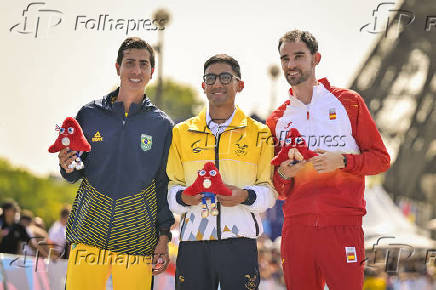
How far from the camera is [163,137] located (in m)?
4.23

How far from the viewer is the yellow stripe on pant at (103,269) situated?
383 centimetres

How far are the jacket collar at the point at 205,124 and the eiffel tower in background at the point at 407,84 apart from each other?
17016 millimetres

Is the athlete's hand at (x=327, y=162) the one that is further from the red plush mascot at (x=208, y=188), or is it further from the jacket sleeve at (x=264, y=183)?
the red plush mascot at (x=208, y=188)

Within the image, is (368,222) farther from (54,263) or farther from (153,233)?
(153,233)

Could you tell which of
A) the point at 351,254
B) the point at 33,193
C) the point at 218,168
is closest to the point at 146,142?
the point at 218,168

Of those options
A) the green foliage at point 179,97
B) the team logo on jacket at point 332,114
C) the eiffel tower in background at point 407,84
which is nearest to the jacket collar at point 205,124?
the team logo on jacket at point 332,114

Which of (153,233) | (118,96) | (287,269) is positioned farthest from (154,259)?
(118,96)

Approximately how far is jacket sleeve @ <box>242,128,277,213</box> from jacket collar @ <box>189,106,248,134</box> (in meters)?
0.17

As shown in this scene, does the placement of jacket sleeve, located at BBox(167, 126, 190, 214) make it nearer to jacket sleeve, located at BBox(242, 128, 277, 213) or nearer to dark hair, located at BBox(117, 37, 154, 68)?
jacket sleeve, located at BBox(242, 128, 277, 213)

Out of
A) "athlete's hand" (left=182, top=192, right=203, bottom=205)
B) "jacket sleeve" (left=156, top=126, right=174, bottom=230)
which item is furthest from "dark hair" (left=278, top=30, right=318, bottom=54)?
"athlete's hand" (left=182, top=192, right=203, bottom=205)

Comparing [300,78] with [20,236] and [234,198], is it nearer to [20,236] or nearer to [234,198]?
[234,198]

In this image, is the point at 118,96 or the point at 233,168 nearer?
the point at 233,168

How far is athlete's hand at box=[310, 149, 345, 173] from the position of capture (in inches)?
157

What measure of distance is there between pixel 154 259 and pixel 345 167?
1372mm
